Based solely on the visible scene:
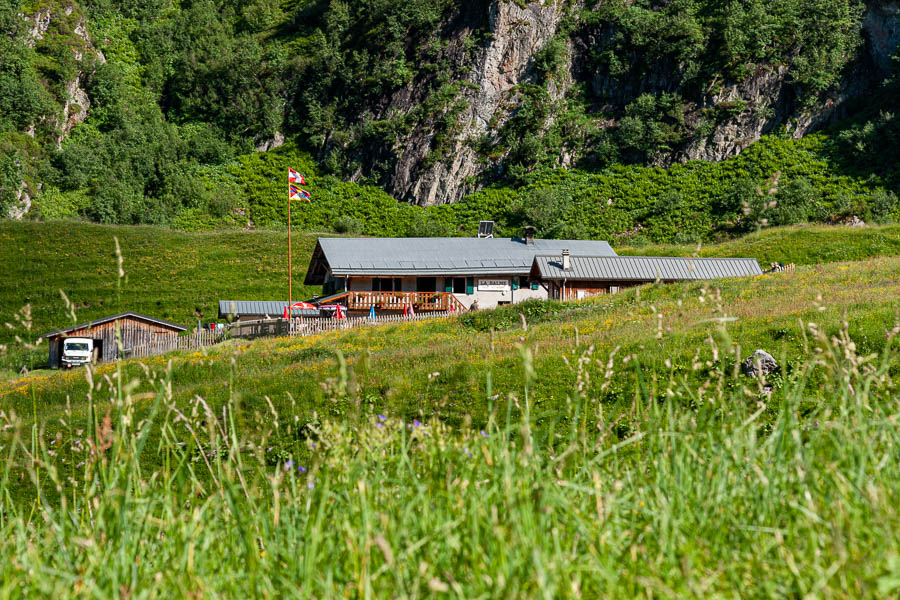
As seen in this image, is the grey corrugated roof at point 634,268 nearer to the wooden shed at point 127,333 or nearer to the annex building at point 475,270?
the annex building at point 475,270

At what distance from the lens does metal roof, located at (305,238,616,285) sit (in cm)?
4831

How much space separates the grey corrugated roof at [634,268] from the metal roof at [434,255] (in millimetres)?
6085

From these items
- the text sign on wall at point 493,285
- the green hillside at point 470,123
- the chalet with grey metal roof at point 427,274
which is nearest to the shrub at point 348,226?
the green hillside at point 470,123

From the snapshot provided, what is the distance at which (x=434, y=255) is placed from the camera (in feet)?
166

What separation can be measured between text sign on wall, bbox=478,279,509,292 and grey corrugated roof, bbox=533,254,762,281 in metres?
5.61

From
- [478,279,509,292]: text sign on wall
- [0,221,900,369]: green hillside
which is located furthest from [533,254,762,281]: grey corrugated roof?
[478,279,509,292]: text sign on wall

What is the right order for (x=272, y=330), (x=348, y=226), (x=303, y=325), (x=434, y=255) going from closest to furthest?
(x=303, y=325)
(x=272, y=330)
(x=434, y=255)
(x=348, y=226)

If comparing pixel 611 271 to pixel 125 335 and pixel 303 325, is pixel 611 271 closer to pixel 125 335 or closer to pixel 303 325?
pixel 303 325

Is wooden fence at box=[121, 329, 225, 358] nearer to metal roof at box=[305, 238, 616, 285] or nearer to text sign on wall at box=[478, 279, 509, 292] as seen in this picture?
metal roof at box=[305, 238, 616, 285]

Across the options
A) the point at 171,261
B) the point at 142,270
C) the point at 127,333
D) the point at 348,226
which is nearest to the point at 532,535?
the point at 127,333

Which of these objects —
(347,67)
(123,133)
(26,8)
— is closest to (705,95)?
(347,67)

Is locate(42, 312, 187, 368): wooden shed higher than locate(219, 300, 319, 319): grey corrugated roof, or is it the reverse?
locate(219, 300, 319, 319): grey corrugated roof

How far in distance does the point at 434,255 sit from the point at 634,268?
14829 millimetres

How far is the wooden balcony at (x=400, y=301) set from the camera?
46094mm
